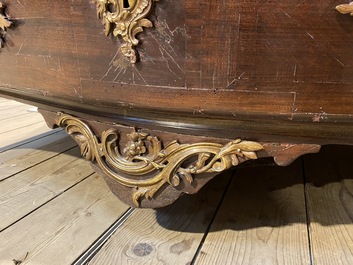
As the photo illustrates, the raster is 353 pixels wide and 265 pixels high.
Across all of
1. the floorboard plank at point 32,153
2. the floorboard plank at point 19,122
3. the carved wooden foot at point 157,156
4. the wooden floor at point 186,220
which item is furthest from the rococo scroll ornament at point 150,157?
the floorboard plank at point 19,122

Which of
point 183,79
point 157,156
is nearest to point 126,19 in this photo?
point 183,79

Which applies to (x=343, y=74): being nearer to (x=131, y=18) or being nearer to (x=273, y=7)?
(x=273, y=7)

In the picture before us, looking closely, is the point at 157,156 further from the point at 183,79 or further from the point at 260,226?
the point at 260,226

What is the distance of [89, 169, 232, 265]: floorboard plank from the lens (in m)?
0.62

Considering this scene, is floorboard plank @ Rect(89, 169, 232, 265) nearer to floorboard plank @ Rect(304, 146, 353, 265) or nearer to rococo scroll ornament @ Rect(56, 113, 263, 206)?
rococo scroll ornament @ Rect(56, 113, 263, 206)

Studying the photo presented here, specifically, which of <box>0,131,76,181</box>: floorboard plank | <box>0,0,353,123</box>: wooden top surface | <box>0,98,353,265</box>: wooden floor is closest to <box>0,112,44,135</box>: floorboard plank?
<box>0,131,76,181</box>: floorboard plank

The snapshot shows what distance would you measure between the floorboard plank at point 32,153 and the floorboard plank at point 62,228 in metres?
0.26

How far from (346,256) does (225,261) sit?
213mm

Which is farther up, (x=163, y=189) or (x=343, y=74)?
(x=343, y=74)

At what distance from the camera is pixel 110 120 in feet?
2.11

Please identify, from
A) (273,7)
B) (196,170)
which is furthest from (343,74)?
(196,170)

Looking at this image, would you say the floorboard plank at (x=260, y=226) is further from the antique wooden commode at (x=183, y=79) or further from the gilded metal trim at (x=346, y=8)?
the gilded metal trim at (x=346, y=8)

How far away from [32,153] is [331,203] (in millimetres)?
923

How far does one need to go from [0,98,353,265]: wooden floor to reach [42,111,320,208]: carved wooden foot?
94 mm
